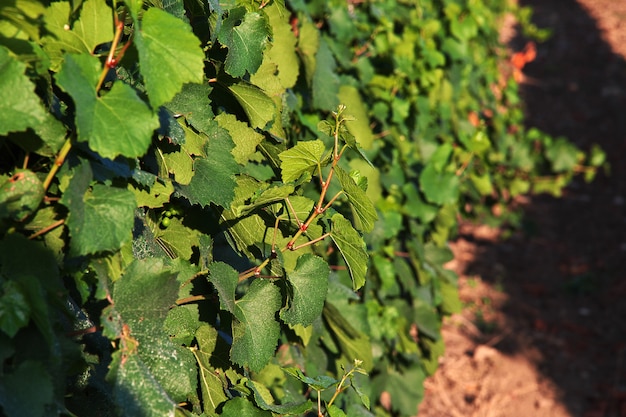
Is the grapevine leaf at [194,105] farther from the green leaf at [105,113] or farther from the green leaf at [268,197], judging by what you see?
the green leaf at [105,113]

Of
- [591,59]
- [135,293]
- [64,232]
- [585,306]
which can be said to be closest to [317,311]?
[135,293]

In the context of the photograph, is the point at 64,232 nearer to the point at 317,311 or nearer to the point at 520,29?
the point at 317,311

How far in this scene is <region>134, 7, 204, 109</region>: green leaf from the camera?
1094 mm

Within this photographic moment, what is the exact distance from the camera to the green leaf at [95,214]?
108 centimetres

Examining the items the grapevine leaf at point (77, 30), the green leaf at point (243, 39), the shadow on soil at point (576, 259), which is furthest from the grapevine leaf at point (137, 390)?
the shadow on soil at point (576, 259)

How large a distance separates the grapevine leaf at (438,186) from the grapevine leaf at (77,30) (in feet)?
8.33

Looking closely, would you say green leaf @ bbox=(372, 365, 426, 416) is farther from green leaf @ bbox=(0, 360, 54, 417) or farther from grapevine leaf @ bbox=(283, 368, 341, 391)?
green leaf @ bbox=(0, 360, 54, 417)

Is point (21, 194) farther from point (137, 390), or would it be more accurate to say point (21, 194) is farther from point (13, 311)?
point (137, 390)

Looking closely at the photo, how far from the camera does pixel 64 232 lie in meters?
1.17

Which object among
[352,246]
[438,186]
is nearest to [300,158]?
[352,246]

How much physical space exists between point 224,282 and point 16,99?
1.74 ft

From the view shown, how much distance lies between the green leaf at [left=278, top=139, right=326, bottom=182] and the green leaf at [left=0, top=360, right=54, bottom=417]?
62 centimetres

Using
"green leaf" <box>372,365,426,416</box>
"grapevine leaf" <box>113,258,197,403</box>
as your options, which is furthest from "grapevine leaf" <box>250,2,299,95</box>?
"green leaf" <box>372,365,426,416</box>

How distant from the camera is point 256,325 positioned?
1.46m
